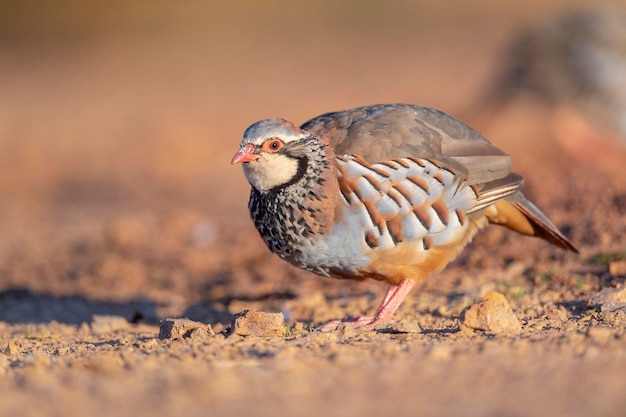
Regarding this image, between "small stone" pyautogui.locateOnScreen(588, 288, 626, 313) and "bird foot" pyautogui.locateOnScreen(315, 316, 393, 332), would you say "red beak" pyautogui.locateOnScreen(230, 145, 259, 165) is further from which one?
"small stone" pyautogui.locateOnScreen(588, 288, 626, 313)

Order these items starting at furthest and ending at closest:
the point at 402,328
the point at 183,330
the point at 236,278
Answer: the point at 236,278, the point at 183,330, the point at 402,328

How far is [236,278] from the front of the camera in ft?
28.5

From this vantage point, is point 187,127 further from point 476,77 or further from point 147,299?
point 147,299

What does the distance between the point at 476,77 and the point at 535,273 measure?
15.4 metres

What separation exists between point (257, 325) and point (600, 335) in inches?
70.5

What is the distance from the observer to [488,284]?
23.5ft

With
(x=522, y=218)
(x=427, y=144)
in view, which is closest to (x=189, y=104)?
(x=522, y=218)

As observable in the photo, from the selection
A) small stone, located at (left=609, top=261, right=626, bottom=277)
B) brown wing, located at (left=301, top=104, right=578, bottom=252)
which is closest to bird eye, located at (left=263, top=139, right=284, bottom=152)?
brown wing, located at (left=301, top=104, right=578, bottom=252)

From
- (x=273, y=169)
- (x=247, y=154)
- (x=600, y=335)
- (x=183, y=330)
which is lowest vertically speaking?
(x=600, y=335)

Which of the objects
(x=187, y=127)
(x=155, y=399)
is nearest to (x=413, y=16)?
(x=187, y=127)

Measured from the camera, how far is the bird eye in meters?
5.84

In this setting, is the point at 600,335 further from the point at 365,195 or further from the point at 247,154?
the point at 247,154

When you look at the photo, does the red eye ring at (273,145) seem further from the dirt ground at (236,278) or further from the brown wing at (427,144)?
the dirt ground at (236,278)

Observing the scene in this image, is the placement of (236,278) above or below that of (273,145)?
below
